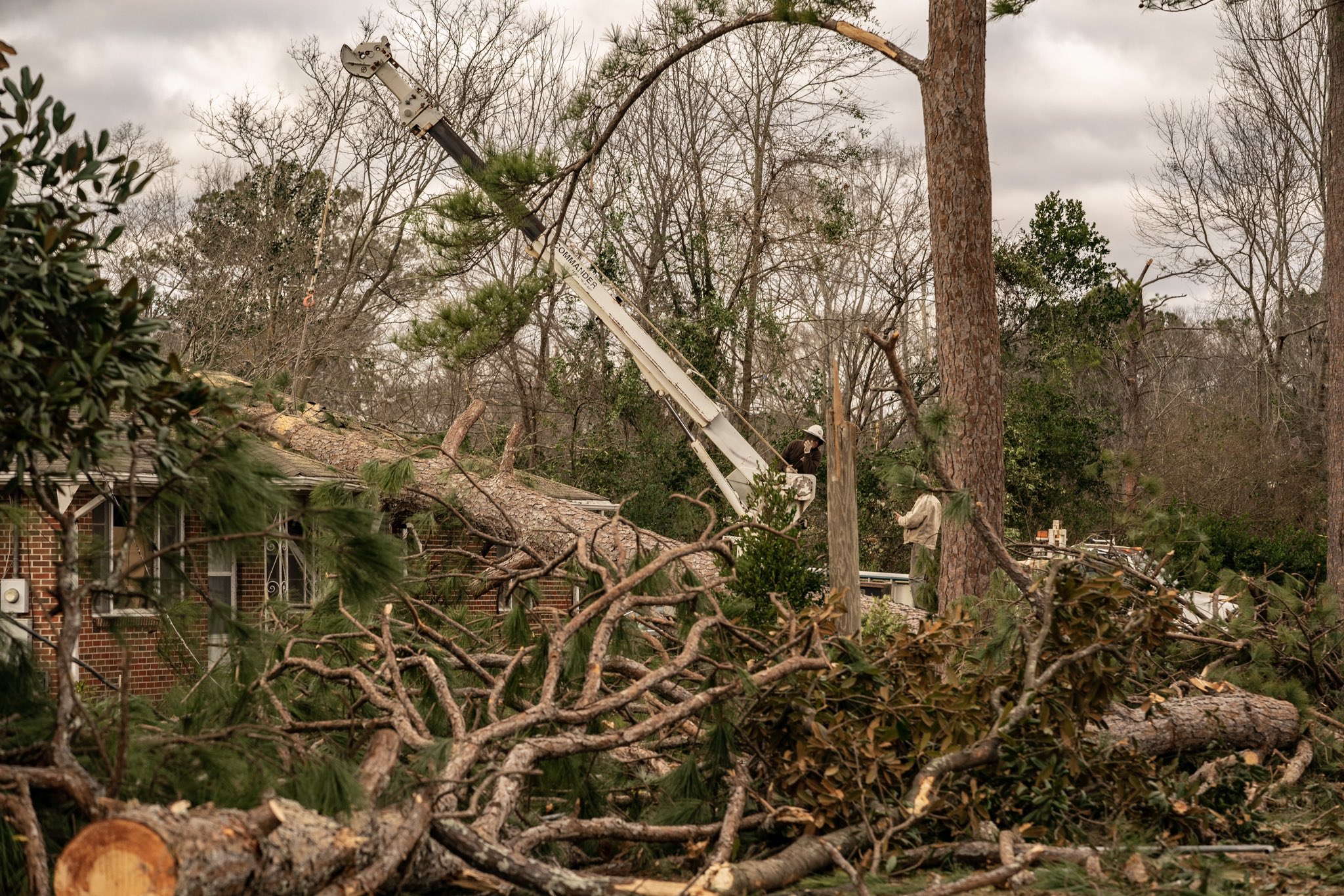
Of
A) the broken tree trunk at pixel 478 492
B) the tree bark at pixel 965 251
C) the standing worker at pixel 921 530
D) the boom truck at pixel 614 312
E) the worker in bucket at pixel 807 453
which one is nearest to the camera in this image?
the tree bark at pixel 965 251

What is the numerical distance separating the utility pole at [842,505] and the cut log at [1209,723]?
171 centimetres

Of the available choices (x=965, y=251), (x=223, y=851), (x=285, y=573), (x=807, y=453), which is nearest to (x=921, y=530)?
(x=807, y=453)

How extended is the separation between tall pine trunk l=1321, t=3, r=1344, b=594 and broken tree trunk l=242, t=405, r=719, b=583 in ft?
19.4

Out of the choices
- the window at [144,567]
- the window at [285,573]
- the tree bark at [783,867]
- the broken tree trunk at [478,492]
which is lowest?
the tree bark at [783,867]

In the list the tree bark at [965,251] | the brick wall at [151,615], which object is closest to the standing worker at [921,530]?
the tree bark at [965,251]

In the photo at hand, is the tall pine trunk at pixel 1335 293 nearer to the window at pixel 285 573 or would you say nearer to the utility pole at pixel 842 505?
the utility pole at pixel 842 505

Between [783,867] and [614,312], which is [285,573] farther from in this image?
[783,867]

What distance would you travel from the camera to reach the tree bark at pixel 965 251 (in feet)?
26.5

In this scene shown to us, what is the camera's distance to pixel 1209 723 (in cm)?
557

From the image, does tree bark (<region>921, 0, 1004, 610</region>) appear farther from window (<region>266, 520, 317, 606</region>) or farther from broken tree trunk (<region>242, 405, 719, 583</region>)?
window (<region>266, 520, 317, 606</region>)

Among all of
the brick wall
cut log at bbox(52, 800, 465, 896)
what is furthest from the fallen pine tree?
the brick wall

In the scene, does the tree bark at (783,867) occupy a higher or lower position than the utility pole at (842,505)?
lower

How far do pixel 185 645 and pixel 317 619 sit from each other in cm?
150

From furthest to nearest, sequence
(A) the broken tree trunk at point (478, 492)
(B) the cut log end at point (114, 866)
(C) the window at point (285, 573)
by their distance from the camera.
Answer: (C) the window at point (285, 573)
(A) the broken tree trunk at point (478, 492)
(B) the cut log end at point (114, 866)
